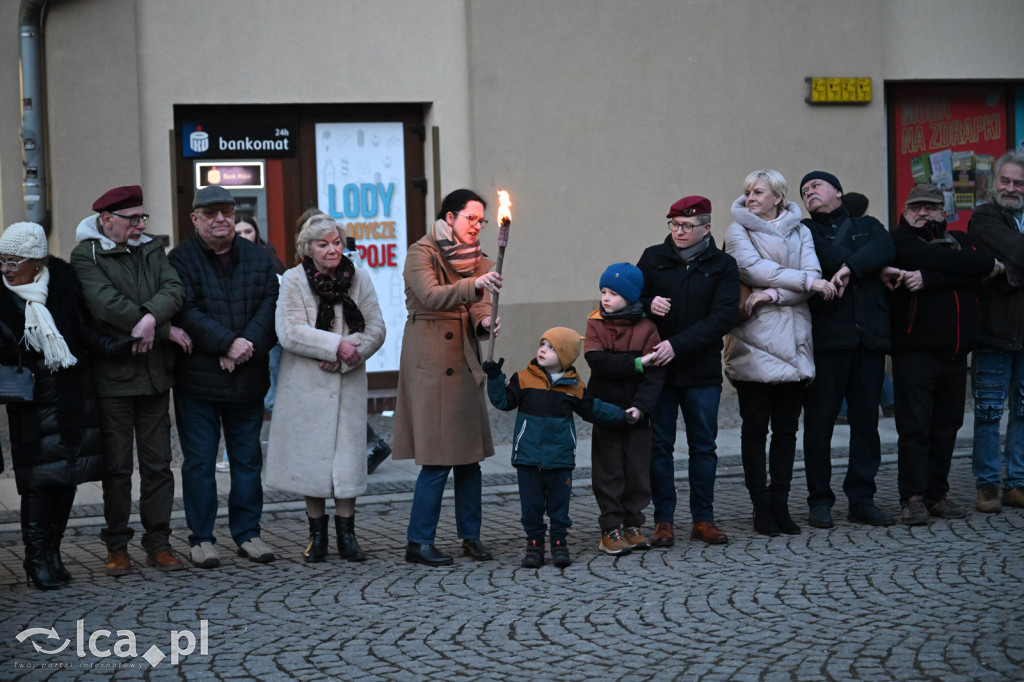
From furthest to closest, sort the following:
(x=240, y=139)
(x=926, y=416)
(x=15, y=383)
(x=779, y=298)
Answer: (x=240, y=139) < (x=926, y=416) < (x=779, y=298) < (x=15, y=383)

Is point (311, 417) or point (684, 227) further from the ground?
point (684, 227)

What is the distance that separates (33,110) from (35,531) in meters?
5.92

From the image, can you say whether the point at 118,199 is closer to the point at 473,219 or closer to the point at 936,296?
the point at 473,219

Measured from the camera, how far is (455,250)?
6.82 meters

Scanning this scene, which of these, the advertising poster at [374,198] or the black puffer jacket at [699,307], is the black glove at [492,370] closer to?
the black puffer jacket at [699,307]

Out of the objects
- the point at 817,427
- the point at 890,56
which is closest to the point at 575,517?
the point at 817,427

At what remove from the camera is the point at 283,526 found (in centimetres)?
803

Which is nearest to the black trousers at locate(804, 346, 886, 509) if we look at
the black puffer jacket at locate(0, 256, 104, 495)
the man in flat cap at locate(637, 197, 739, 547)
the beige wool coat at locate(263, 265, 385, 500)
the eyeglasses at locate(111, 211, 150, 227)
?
the man in flat cap at locate(637, 197, 739, 547)

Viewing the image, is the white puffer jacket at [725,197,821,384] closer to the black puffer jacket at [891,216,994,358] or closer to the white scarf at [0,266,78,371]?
the black puffer jacket at [891,216,994,358]

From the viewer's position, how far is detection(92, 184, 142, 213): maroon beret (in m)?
6.69

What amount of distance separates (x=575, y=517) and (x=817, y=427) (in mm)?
1606

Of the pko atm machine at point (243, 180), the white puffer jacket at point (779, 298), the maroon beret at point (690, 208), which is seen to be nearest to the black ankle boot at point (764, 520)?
the white puffer jacket at point (779, 298)

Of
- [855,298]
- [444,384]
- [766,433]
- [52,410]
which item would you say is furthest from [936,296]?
[52,410]

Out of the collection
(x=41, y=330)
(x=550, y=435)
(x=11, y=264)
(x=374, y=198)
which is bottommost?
(x=550, y=435)
